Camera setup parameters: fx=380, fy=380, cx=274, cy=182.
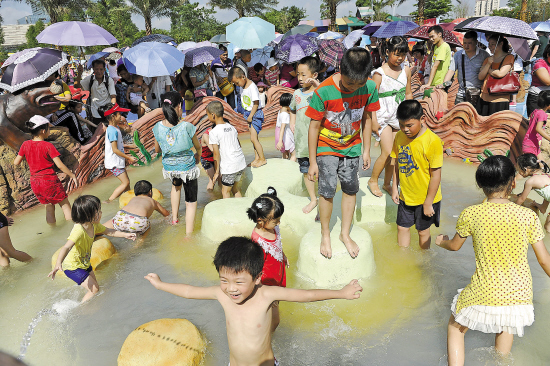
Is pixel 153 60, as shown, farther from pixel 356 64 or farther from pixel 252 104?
pixel 356 64

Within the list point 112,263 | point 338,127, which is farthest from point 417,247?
point 112,263

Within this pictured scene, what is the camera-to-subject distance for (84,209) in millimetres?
3508

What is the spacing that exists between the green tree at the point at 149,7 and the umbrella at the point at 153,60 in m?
19.9

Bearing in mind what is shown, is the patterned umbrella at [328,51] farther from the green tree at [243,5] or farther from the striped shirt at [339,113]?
the green tree at [243,5]

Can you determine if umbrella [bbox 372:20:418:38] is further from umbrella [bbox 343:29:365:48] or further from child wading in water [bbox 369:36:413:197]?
child wading in water [bbox 369:36:413:197]

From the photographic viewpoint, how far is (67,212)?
5.37m

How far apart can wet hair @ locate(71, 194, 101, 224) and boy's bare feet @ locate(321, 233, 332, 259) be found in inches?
85.9

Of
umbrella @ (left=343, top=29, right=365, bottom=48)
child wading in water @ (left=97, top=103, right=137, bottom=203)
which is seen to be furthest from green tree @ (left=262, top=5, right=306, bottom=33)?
child wading in water @ (left=97, top=103, right=137, bottom=203)

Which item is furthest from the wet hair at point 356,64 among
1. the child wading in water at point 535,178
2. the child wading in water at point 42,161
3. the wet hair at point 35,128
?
the wet hair at point 35,128

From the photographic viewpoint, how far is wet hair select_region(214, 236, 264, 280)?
6.79 ft

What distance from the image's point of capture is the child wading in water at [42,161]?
481 cm

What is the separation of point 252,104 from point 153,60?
276 centimetres

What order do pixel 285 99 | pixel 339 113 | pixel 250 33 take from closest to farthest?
pixel 339 113, pixel 285 99, pixel 250 33

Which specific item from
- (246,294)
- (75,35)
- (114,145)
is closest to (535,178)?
(246,294)
